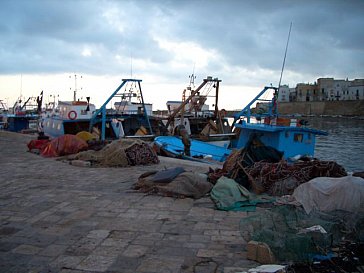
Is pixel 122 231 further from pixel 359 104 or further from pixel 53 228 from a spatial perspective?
pixel 359 104

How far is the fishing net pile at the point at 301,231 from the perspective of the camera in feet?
12.2

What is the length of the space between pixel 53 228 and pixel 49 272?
1.37 m

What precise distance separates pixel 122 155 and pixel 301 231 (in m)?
7.12

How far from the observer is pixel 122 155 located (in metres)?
10.5

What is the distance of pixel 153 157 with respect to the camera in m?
11.3

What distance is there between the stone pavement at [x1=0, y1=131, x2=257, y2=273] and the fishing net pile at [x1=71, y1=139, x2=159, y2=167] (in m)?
2.57

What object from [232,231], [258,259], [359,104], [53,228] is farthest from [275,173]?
[359,104]

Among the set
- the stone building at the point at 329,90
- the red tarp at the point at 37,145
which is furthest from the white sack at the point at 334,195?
the stone building at the point at 329,90

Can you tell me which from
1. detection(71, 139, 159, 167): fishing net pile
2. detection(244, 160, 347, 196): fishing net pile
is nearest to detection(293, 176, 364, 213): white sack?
detection(244, 160, 347, 196): fishing net pile

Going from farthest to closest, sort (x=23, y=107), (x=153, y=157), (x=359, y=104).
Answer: (x=359, y=104) → (x=23, y=107) → (x=153, y=157)

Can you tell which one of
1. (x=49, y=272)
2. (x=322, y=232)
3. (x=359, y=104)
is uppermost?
(x=359, y=104)

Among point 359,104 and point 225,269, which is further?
point 359,104

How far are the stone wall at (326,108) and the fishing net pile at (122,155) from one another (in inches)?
3666

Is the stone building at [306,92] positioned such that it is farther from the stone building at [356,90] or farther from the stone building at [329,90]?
the stone building at [356,90]
